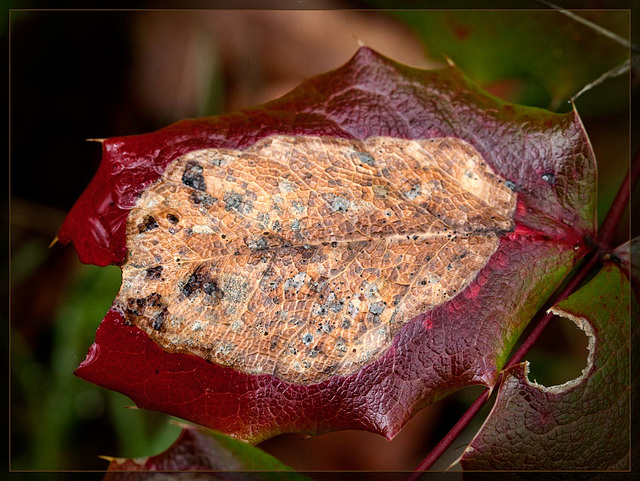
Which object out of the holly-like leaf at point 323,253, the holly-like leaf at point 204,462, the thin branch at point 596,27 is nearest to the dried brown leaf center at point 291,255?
the holly-like leaf at point 323,253

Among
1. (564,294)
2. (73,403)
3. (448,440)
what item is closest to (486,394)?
(448,440)

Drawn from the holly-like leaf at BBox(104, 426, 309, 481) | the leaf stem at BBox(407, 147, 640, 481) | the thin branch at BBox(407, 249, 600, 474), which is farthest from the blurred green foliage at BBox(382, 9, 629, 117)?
the holly-like leaf at BBox(104, 426, 309, 481)

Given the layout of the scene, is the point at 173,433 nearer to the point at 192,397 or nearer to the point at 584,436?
the point at 192,397

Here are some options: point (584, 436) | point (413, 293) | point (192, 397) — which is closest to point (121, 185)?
point (192, 397)

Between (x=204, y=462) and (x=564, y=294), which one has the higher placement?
(x=564, y=294)

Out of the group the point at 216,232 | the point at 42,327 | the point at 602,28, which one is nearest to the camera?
the point at 216,232

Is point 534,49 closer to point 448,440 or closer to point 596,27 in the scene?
point 596,27
